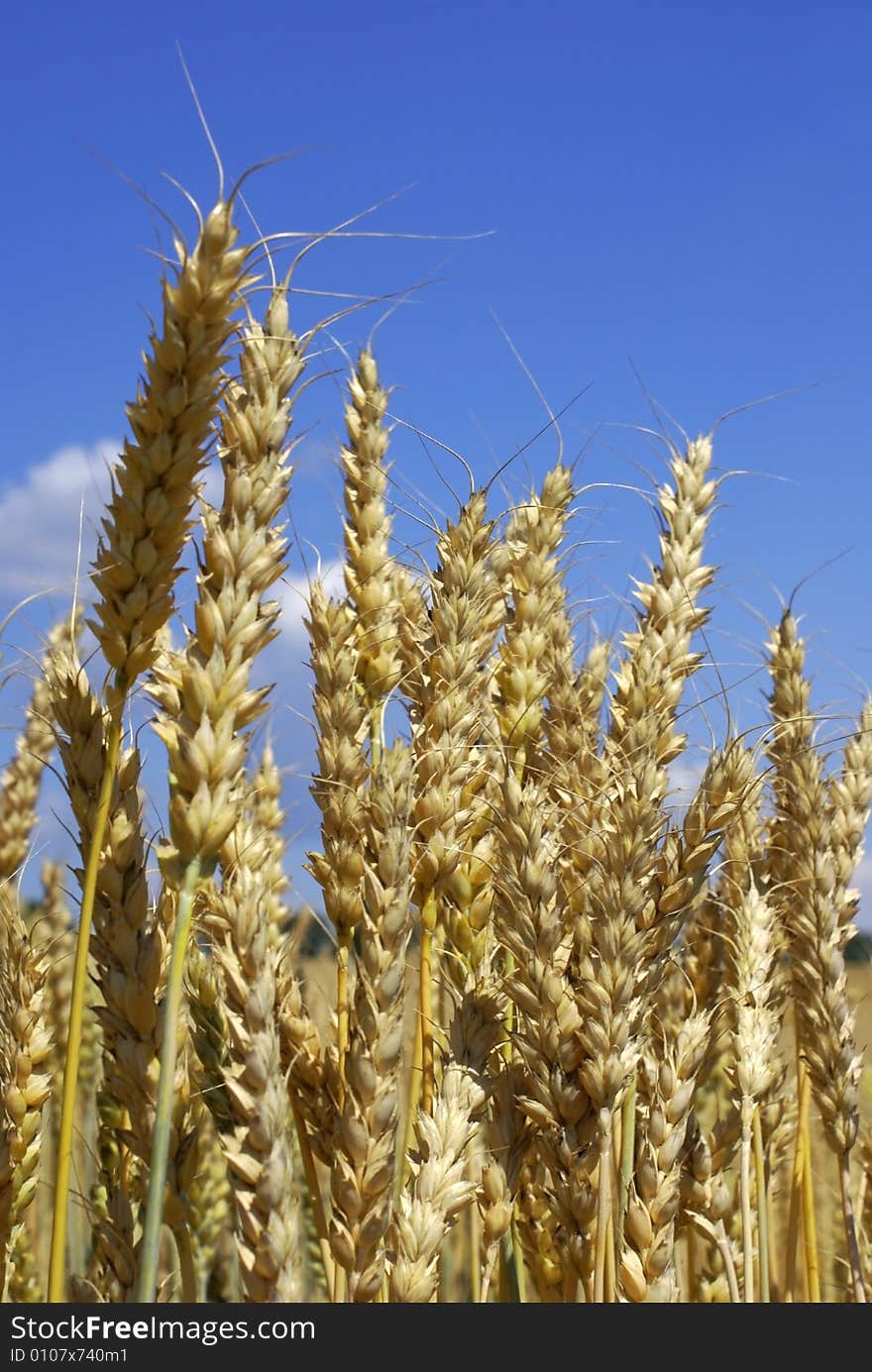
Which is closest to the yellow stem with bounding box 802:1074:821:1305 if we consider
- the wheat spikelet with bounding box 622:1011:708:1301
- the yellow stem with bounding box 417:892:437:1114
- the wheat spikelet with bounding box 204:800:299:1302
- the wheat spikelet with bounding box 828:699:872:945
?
the wheat spikelet with bounding box 828:699:872:945

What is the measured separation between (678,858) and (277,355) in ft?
4.42

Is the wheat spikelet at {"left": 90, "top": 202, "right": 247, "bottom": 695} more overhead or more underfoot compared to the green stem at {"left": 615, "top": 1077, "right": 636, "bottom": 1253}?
more overhead

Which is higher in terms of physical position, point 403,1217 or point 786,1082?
point 786,1082

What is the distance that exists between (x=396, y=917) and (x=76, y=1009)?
21.9 inches

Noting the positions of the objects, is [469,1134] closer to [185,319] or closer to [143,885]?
[143,885]

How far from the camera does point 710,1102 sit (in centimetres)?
481

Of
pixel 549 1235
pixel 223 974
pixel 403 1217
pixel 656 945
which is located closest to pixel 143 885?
pixel 223 974

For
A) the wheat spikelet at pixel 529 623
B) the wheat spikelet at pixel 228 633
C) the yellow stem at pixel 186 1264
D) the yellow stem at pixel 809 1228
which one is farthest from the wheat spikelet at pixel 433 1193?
the yellow stem at pixel 809 1228

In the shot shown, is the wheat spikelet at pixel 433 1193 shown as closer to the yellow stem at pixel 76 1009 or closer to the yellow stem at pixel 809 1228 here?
the yellow stem at pixel 76 1009

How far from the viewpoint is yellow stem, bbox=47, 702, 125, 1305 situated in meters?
1.74

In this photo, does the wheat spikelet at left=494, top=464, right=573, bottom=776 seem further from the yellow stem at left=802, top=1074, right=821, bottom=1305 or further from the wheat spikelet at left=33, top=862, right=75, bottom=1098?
the wheat spikelet at left=33, top=862, right=75, bottom=1098

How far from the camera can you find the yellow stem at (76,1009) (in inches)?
68.4

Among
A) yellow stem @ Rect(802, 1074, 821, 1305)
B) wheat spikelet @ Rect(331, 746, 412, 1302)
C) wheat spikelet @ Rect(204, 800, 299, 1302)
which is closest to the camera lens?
wheat spikelet @ Rect(204, 800, 299, 1302)

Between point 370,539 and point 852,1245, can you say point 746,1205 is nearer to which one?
point 852,1245
